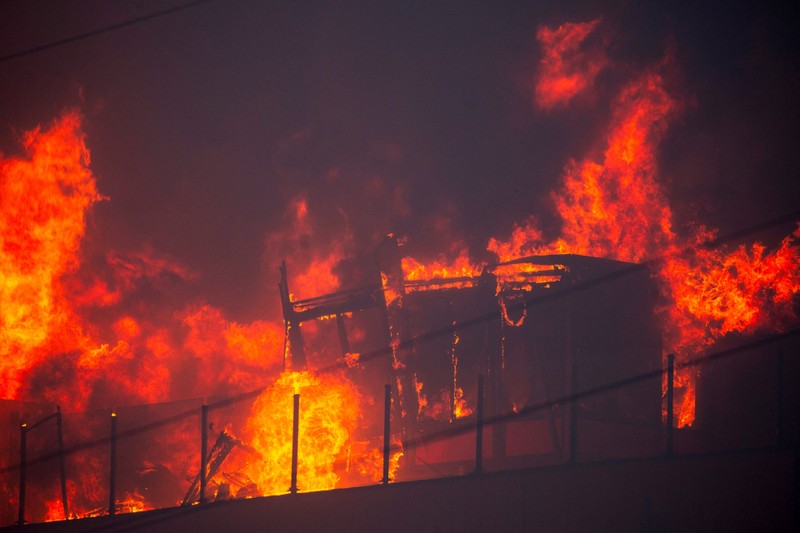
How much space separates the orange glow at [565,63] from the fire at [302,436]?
83.6 feet

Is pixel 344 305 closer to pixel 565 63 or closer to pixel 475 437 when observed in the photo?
pixel 475 437

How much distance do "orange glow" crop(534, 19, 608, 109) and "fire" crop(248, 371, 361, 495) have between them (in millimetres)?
25493

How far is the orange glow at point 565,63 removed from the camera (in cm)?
3906

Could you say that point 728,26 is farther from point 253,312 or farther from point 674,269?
point 253,312

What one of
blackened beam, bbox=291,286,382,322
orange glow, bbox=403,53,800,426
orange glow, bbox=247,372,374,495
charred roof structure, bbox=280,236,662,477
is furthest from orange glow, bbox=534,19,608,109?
orange glow, bbox=247,372,374,495

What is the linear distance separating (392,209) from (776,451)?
27.4 m

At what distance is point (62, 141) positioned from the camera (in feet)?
111

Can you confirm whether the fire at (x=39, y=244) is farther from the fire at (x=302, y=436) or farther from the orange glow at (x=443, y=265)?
the orange glow at (x=443, y=265)

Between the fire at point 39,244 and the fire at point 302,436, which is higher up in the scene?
the fire at point 39,244

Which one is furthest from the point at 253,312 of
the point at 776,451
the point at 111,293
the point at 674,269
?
the point at 776,451

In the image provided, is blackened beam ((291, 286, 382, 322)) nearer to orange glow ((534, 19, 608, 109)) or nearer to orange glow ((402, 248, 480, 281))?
orange glow ((402, 248, 480, 281))

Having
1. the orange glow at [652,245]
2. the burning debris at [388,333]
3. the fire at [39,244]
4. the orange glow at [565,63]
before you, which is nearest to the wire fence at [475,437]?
the burning debris at [388,333]

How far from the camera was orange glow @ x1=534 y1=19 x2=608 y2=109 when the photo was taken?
39.1m

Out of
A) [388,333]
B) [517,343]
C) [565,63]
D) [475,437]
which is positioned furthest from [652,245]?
[475,437]
